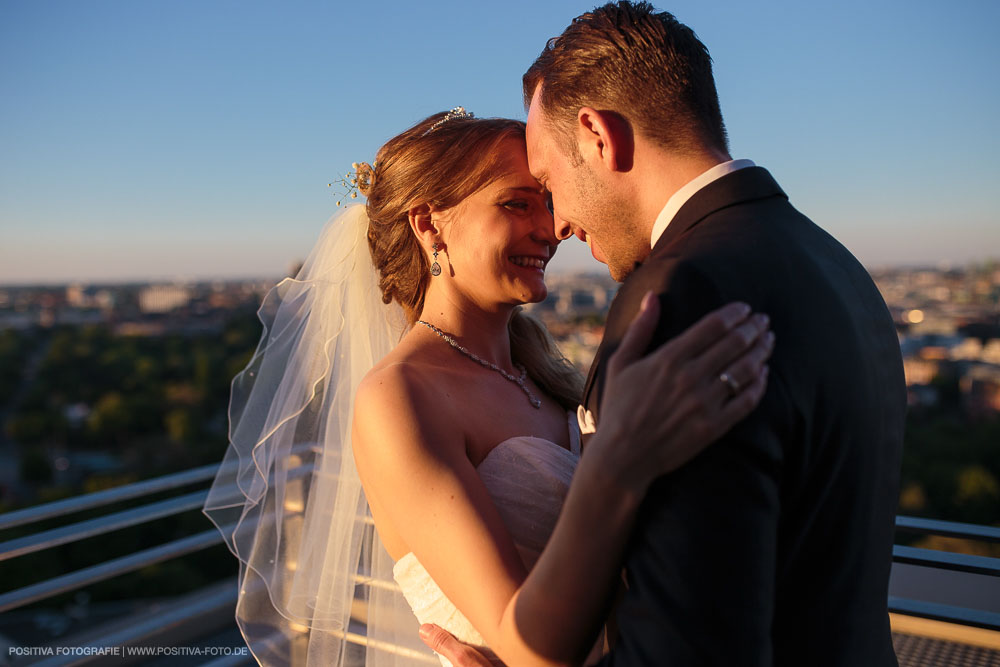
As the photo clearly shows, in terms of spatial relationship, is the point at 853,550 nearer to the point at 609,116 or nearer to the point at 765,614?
the point at 765,614

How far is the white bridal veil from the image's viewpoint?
2.29 m

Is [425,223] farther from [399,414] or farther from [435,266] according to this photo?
[399,414]

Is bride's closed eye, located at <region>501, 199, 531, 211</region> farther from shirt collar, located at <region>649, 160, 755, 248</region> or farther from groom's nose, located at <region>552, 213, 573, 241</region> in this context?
shirt collar, located at <region>649, 160, 755, 248</region>

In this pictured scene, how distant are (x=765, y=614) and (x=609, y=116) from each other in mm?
883

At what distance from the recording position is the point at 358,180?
2.39 metres

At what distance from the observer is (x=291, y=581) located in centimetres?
241

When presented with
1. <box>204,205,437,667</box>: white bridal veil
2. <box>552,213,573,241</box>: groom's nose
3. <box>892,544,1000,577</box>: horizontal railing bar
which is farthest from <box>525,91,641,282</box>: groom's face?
<box>892,544,1000,577</box>: horizontal railing bar

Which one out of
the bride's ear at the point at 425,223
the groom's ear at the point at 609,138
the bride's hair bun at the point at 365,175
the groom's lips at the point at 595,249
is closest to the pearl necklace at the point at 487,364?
the bride's ear at the point at 425,223

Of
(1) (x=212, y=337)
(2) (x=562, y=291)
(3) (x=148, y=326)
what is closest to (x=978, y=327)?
(2) (x=562, y=291)

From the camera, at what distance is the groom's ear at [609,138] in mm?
1360

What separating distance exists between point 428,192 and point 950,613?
200 centimetres

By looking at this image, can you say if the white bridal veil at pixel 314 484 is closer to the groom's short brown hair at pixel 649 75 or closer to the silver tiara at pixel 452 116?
the silver tiara at pixel 452 116

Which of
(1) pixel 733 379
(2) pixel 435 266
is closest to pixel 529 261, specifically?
(2) pixel 435 266

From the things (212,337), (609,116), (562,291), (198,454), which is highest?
(609,116)
